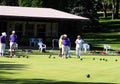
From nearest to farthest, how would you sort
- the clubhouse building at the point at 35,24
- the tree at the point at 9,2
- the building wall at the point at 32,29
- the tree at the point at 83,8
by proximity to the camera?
the clubhouse building at the point at 35,24 → the building wall at the point at 32,29 → the tree at the point at 83,8 → the tree at the point at 9,2

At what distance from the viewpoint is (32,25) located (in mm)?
51625

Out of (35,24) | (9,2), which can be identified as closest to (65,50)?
(35,24)

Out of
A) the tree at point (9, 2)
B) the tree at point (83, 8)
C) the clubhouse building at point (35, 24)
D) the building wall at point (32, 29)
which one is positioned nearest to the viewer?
the clubhouse building at point (35, 24)

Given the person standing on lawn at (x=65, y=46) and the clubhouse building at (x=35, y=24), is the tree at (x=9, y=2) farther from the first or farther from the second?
the person standing on lawn at (x=65, y=46)

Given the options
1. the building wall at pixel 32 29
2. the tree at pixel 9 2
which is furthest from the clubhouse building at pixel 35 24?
the tree at pixel 9 2

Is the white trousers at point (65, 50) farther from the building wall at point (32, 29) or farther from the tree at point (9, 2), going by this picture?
the tree at point (9, 2)

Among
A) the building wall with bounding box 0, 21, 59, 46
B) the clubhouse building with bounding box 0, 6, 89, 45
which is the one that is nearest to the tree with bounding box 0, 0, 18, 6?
the clubhouse building with bounding box 0, 6, 89, 45

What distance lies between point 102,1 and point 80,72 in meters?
73.2

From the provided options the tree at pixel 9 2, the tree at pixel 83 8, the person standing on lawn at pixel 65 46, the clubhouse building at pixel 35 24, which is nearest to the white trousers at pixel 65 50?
the person standing on lawn at pixel 65 46

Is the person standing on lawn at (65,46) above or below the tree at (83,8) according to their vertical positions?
below

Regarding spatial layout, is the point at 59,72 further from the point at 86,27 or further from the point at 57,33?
the point at 86,27

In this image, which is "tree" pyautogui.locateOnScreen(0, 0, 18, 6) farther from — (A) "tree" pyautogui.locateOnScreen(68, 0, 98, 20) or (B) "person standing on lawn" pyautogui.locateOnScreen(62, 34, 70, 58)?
(B) "person standing on lawn" pyautogui.locateOnScreen(62, 34, 70, 58)

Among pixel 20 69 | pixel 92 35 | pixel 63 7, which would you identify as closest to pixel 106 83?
pixel 20 69

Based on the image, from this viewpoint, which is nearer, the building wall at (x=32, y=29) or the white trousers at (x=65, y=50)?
the white trousers at (x=65, y=50)
